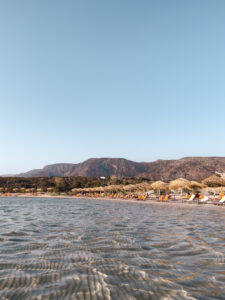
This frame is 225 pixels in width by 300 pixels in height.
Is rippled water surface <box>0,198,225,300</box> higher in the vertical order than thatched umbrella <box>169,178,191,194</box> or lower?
lower

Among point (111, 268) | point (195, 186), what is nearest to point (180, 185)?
point (195, 186)

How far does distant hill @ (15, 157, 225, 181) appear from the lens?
9506 centimetres

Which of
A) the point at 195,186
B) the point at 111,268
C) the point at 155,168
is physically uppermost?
the point at 155,168

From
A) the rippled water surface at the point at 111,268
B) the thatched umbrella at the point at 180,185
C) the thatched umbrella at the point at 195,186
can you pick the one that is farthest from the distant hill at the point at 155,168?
the rippled water surface at the point at 111,268

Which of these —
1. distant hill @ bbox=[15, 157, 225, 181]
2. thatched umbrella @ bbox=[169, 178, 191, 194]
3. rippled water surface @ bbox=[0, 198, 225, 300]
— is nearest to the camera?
rippled water surface @ bbox=[0, 198, 225, 300]

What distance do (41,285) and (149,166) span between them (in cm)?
12428

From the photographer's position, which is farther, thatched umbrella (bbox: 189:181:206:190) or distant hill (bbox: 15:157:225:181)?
distant hill (bbox: 15:157:225:181)

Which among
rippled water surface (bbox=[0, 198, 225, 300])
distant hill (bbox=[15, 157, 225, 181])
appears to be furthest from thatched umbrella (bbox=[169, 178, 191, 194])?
distant hill (bbox=[15, 157, 225, 181])

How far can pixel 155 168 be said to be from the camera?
11825 centimetres

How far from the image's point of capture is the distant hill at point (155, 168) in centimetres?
9506

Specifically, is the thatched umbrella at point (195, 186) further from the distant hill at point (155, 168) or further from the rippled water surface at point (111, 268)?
the distant hill at point (155, 168)

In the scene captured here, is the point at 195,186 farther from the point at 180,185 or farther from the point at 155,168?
the point at 155,168

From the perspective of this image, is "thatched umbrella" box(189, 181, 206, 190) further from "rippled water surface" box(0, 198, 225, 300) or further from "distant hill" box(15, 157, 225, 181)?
"distant hill" box(15, 157, 225, 181)

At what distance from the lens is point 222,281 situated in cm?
274
